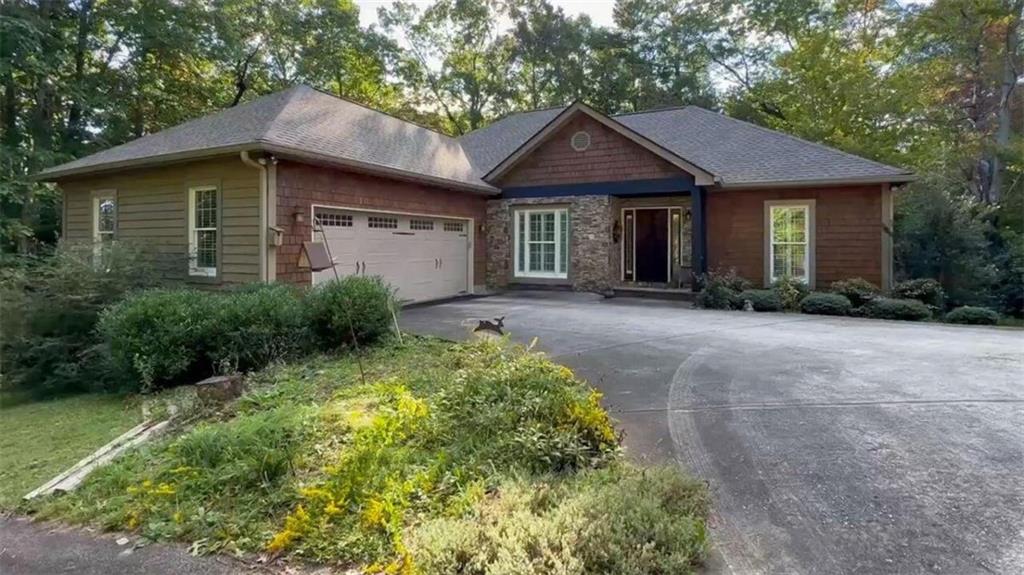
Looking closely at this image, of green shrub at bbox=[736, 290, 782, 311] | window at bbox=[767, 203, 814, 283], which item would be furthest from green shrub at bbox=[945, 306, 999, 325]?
green shrub at bbox=[736, 290, 782, 311]

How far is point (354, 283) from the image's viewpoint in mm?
7668

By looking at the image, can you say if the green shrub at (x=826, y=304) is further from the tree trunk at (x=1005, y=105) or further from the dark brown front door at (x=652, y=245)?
the tree trunk at (x=1005, y=105)

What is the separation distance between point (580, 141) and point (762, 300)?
238 inches

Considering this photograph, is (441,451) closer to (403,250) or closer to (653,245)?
(403,250)

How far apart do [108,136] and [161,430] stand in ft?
55.9

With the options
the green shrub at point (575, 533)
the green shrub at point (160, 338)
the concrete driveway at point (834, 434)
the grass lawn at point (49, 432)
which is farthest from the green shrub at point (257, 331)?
the green shrub at point (575, 533)

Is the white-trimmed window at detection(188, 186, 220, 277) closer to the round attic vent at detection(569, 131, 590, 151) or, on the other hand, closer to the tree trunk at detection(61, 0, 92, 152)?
the round attic vent at detection(569, 131, 590, 151)

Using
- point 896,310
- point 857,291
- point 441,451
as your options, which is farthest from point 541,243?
point 441,451

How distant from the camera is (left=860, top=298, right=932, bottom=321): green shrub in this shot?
37.2 feet

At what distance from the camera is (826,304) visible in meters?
11.9

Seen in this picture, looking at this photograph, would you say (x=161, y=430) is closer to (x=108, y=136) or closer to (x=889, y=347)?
(x=889, y=347)

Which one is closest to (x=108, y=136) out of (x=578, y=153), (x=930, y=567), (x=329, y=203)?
(x=329, y=203)

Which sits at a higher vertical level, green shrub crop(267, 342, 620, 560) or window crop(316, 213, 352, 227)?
window crop(316, 213, 352, 227)

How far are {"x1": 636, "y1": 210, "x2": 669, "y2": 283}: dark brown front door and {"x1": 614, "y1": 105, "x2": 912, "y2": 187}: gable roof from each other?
2124 millimetres
